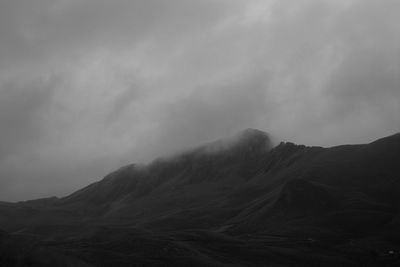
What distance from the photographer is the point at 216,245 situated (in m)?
188

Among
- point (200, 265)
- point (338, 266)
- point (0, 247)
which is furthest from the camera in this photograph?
point (338, 266)

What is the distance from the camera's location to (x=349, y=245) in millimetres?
198625

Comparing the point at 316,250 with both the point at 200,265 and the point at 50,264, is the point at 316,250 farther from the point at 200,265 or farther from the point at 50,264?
the point at 50,264

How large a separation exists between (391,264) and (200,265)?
51232mm

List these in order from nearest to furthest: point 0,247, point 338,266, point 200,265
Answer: point 0,247 < point 200,265 < point 338,266

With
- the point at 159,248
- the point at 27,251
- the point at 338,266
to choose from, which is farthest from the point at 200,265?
the point at 27,251

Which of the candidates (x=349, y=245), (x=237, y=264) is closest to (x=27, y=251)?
(x=237, y=264)

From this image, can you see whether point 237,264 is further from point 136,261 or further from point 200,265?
point 136,261

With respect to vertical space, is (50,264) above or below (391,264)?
above

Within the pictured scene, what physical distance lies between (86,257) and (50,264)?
198 feet

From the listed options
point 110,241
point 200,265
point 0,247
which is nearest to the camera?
point 0,247

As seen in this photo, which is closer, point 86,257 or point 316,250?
point 86,257

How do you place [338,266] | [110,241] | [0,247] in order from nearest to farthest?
1. [0,247]
2. [338,266]
3. [110,241]

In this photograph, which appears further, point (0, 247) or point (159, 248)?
point (159, 248)
